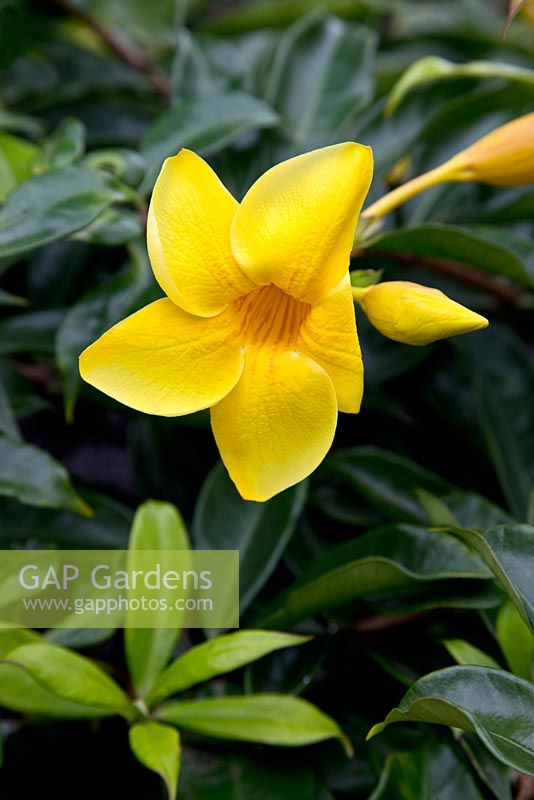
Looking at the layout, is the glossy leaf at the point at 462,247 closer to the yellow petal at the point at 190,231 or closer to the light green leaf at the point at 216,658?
the yellow petal at the point at 190,231

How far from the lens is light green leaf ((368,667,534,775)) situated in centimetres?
62

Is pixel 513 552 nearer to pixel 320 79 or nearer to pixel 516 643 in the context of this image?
→ pixel 516 643

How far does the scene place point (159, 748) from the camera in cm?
77

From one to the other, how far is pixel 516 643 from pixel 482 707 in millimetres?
179

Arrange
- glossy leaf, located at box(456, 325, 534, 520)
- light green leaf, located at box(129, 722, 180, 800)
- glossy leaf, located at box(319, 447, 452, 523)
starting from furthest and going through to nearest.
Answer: glossy leaf, located at box(456, 325, 534, 520)
glossy leaf, located at box(319, 447, 452, 523)
light green leaf, located at box(129, 722, 180, 800)

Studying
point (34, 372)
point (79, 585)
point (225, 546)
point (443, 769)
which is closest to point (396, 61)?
point (34, 372)

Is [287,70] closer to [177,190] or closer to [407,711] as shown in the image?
[177,190]

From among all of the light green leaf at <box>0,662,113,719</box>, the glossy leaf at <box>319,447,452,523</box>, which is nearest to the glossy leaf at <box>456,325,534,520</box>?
the glossy leaf at <box>319,447,452,523</box>

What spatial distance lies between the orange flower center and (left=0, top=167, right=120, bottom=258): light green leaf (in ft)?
0.63

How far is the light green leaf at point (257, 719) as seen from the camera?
0.81 m

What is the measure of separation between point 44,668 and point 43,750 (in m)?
0.25

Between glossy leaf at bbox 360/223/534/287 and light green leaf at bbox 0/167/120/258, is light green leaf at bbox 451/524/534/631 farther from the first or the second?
light green leaf at bbox 0/167/120/258

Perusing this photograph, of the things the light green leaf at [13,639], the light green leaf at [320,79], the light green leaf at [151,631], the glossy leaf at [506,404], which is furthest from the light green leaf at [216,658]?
the light green leaf at [320,79]

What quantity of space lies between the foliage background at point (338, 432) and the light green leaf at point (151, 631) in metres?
0.07
